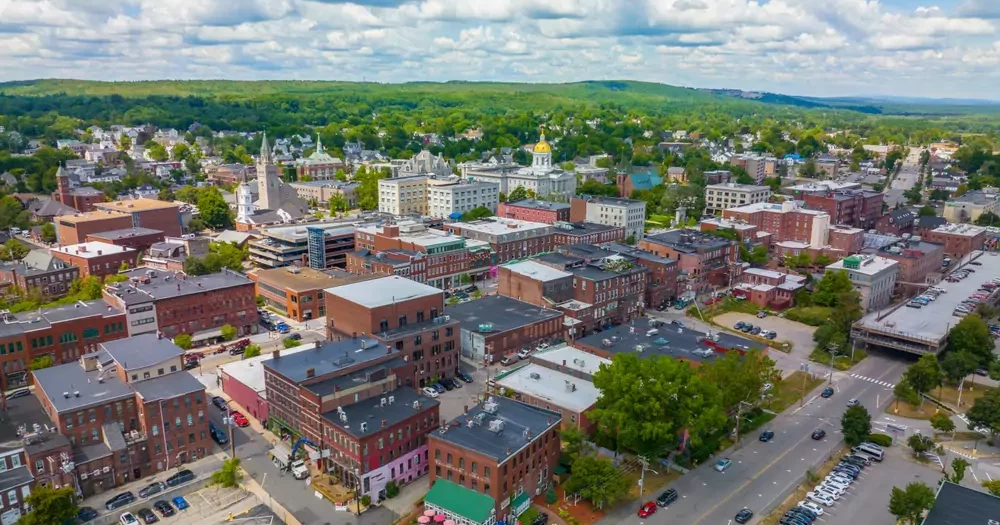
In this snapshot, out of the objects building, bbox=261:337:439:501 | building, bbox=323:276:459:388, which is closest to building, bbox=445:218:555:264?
building, bbox=323:276:459:388

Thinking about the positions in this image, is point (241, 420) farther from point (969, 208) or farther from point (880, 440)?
point (969, 208)

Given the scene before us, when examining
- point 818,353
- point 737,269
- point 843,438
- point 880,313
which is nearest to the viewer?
point 843,438

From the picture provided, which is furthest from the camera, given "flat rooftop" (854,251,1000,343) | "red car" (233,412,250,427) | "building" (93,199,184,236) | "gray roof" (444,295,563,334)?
"building" (93,199,184,236)

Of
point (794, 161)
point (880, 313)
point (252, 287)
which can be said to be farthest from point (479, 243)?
point (794, 161)

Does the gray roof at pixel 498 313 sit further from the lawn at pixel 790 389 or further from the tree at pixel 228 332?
the tree at pixel 228 332

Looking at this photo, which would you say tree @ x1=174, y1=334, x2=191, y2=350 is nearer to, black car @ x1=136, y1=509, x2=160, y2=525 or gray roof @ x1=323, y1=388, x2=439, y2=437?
black car @ x1=136, y1=509, x2=160, y2=525

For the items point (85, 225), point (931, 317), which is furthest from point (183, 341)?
Result: point (931, 317)

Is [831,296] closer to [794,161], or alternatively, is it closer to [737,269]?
[737,269]

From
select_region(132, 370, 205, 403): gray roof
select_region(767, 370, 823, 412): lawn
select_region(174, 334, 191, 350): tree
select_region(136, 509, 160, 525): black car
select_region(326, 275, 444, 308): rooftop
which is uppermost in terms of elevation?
select_region(326, 275, 444, 308): rooftop
